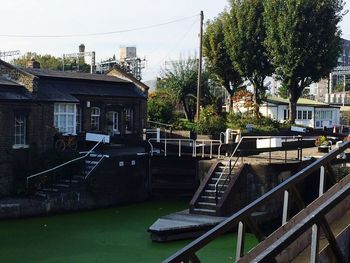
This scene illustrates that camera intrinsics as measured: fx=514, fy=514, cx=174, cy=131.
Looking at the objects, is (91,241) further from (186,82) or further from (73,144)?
(186,82)

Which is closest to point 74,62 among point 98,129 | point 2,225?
point 98,129

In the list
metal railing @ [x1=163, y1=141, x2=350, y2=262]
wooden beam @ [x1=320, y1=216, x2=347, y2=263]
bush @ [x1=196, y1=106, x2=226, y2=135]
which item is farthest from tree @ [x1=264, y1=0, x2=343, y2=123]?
wooden beam @ [x1=320, y1=216, x2=347, y2=263]

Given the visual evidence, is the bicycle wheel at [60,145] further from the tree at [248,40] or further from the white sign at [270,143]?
the tree at [248,40]

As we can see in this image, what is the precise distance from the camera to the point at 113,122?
3222cm

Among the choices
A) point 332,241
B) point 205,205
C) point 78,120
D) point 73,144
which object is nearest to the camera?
point 332,241

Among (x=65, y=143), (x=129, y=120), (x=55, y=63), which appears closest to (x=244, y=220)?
(x=65, y=143)

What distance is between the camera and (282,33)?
4047 centimetres

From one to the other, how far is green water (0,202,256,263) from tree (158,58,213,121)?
86.9ft

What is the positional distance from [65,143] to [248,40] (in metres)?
23.3

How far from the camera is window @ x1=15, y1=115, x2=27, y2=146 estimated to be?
22531 mm

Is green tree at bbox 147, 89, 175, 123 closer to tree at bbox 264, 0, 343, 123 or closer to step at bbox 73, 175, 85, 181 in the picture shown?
tree at bbox 264, 0, 343, 123

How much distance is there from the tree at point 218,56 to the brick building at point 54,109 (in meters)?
14.0

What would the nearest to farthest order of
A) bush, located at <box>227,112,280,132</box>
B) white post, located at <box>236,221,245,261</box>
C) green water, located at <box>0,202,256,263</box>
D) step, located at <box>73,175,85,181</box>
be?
white post, located at <box>236,221,245,261</box>, green water, located at <box>0,202,256,263</box>, step, located at <box>73,175,85,181</box>, bush, located at <box>227,112,280,132</box>

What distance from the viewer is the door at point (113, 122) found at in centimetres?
3186
